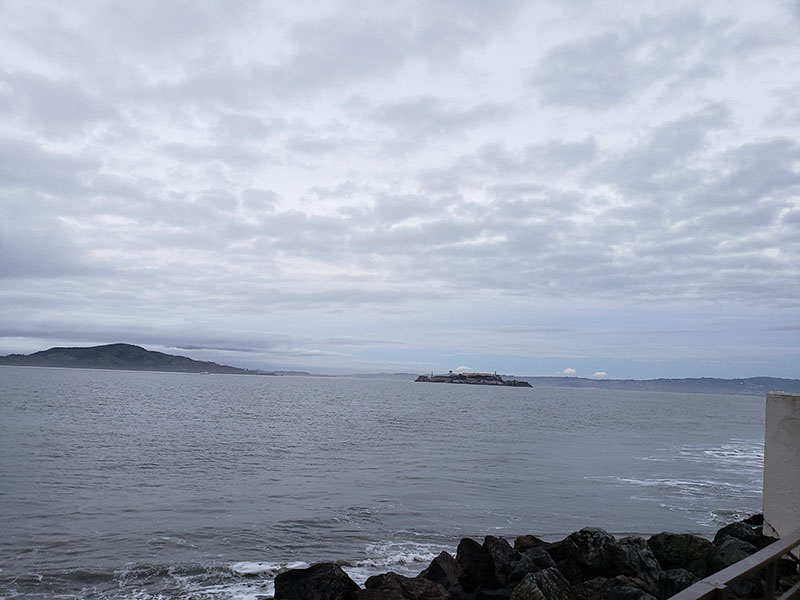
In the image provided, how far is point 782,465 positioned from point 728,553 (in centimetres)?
255

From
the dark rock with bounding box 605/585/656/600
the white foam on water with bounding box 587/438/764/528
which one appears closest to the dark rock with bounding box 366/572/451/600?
the dark rock with bounding box 605/585/656/600

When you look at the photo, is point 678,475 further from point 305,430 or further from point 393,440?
point 305,430

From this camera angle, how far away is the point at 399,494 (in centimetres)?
2083

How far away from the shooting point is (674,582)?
896 cm

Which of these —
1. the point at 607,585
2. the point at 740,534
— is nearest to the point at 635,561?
the point at 607,585

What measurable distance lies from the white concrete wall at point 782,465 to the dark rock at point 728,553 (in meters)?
1.52

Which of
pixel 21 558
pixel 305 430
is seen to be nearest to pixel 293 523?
pixel 21 558

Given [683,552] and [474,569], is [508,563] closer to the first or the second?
[474,569]

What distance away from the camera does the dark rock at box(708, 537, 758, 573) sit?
32.2 ft

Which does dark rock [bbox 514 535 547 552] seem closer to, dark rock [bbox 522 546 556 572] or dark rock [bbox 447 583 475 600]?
dark rock [bbox 522 546 556 572]

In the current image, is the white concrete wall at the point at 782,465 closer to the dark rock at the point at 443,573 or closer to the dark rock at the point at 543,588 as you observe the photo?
the dark rock at the point at 543,588

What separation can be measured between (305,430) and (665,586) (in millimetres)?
37219

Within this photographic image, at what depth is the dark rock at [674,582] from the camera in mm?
8883

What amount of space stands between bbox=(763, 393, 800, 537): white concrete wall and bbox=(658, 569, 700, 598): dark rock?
131 centimetres
